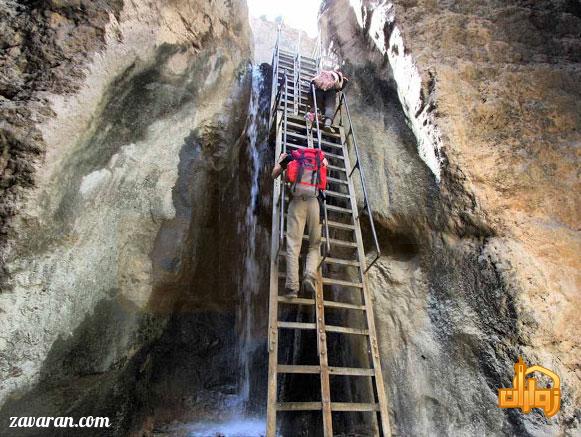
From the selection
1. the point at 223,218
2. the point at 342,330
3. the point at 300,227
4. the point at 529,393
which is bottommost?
the point at 529,393

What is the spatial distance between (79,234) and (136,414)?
265 centimetres

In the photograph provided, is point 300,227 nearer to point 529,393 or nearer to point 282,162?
point 282,162

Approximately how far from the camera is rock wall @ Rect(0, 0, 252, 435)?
3.59 meters

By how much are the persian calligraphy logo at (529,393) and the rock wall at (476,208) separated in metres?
0.06

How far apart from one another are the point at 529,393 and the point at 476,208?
1.83m

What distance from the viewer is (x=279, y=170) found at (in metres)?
4.76

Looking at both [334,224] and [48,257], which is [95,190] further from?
[334,224]

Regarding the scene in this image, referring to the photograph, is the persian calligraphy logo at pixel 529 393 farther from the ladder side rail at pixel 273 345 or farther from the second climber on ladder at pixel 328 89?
the second climber on ladder at pixel 328 89

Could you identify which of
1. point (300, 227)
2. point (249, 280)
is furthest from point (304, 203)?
point (249, 280)

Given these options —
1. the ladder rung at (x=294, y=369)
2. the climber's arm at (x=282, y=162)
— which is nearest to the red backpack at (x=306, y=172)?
the climber's arm at (x=282, y=162)

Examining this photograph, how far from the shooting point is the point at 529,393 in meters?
2.91

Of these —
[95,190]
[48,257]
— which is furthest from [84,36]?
[48,257]

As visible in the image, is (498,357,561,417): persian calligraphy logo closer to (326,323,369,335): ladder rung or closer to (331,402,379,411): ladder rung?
(331,402,379,411): ladder rung

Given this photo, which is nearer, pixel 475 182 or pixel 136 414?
pixel 475 182
